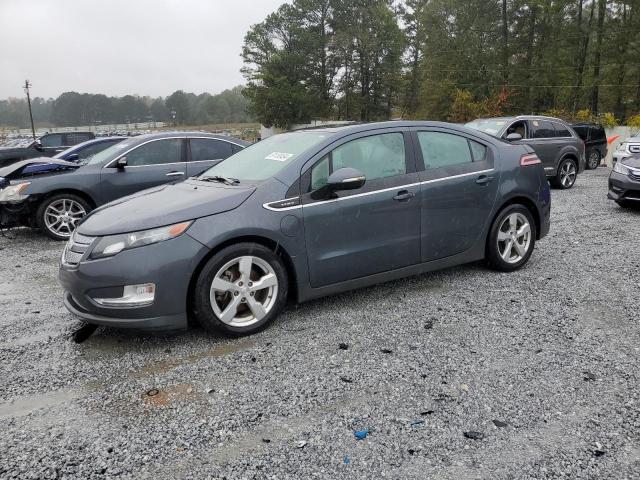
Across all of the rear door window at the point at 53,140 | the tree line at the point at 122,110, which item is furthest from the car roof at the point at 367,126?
the tree line at the point at 122,110

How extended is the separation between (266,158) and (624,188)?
725 centimetres

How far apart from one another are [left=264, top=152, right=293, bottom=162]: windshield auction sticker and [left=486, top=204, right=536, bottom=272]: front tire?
2214 millimetres

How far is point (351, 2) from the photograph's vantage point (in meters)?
57.9

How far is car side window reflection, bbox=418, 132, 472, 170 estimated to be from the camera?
15.2 feet

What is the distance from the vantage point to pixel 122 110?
121188 mm

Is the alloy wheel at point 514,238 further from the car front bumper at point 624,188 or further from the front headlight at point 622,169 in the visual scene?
the front headlight at point 622,169

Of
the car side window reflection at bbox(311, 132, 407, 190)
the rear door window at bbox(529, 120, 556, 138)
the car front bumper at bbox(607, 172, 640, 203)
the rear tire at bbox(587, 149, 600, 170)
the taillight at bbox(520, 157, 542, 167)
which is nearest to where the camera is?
the car side window reflection at bbox(311, 132, 407, 190)

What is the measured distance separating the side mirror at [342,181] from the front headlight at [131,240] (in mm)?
1119

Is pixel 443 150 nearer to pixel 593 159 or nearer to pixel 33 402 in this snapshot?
pixel 33 402

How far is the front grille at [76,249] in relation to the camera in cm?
357

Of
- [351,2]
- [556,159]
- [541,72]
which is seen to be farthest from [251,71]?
[556,159]

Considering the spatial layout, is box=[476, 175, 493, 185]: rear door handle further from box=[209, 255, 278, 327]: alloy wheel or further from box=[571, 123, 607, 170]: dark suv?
box=[571, 123, 607, 170]: dark suv

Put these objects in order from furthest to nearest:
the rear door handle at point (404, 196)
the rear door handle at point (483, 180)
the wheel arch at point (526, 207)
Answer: the wheel arch at point (526, 207) < the rear door handle at point (483, 180) < the rear door handle at point (404, 196)

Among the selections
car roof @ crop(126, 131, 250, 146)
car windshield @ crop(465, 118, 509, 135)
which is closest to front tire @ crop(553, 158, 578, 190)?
car windshield @ crop(465, 118, 509, 135)
